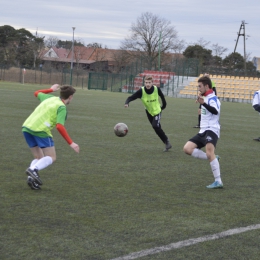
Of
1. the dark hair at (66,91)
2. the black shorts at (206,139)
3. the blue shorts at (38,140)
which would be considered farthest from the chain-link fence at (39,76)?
the dark hair at (66,91)

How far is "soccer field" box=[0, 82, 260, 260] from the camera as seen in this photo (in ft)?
15.8

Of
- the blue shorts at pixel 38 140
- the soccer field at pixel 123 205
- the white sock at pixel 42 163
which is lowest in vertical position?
the soccer field at pixel 123 205

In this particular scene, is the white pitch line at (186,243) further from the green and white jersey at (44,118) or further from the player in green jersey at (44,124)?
the green and white jersey at (44,118)

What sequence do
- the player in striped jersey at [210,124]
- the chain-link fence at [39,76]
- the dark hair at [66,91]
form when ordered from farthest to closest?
the chain-link fence at [39,76] → the player in striped jersey at [210,124] → the dark hair at [66,91]

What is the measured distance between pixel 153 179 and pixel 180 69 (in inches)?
1732

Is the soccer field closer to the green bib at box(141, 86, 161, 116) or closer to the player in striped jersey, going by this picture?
the player in striped jersey

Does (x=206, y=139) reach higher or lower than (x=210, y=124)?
lower

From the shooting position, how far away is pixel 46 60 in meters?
95.4

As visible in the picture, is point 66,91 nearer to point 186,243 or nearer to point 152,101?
point 186,243

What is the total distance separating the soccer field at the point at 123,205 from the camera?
4.80 metres

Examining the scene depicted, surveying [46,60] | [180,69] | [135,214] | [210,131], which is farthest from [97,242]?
[46,60]

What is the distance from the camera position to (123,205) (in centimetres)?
639

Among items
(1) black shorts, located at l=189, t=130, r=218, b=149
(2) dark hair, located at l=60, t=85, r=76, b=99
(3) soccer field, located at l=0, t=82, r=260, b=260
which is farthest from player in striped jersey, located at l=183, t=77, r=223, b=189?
(2) dark hair, located at l=60, t=85, r=76, b=99

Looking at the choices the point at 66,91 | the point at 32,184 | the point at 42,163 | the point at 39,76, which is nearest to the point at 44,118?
the point at 66,91
